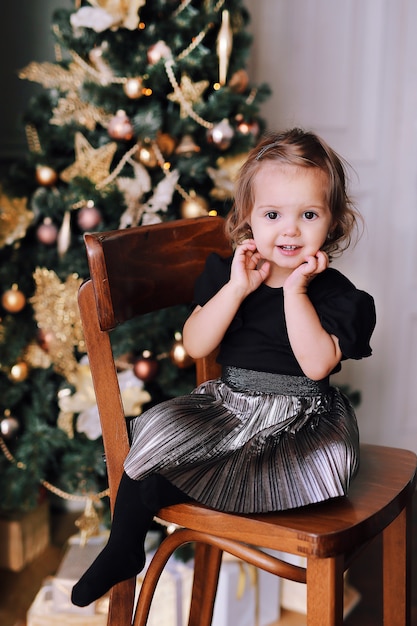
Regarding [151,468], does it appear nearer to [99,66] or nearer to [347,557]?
[347,557]

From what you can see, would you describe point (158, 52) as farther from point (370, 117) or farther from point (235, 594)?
point (235, 594)

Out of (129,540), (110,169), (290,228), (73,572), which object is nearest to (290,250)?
(290,228)

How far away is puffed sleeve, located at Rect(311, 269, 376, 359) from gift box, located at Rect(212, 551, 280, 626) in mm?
759

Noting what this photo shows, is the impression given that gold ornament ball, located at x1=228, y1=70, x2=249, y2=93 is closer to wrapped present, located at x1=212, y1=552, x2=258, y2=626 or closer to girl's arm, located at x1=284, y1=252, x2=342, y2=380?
girl's arm, located at x1=284, y1=252, x2=342, y2=380

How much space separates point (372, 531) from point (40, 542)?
1312 millimetres

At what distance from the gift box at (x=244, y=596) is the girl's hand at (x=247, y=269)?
0.78 m

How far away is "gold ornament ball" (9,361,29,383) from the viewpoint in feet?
5.87

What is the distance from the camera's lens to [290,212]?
107 centimetres

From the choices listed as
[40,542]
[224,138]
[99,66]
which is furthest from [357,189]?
[40,542]

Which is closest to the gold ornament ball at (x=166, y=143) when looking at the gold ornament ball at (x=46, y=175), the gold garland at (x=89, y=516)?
the gold ornament ball at (x=46, y=175)

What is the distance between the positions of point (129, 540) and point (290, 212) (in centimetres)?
50

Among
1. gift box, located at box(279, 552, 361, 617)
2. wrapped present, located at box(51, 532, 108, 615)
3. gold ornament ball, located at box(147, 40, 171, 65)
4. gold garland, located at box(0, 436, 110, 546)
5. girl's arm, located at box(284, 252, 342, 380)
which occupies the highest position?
gold ornament ball, located at box(147, 40, 171, 65)

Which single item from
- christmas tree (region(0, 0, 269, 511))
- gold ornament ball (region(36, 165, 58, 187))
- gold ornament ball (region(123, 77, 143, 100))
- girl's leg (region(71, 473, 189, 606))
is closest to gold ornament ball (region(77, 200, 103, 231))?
christmas tree (region(0, 0, 269, 511))

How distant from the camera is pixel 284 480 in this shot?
966mm
